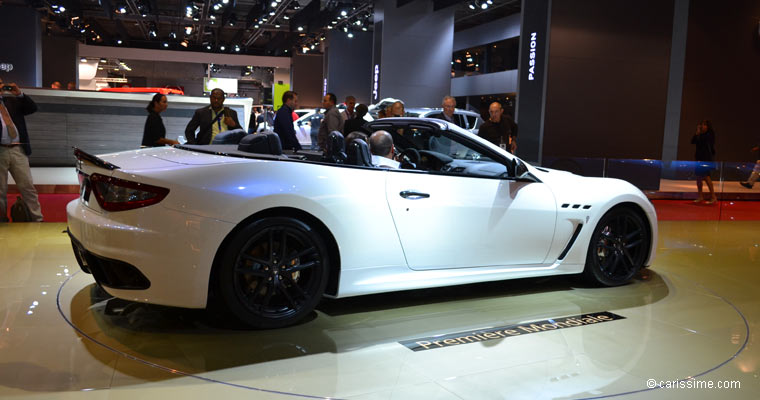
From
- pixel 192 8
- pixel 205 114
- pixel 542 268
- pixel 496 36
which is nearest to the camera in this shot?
pixel 542 268

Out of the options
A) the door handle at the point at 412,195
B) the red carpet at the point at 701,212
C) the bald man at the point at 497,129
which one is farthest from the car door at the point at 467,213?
the red carpet at the point at 701,212

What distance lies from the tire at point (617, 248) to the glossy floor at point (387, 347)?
0.14 m

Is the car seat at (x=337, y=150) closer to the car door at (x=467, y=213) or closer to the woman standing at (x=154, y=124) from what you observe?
the car door at (x=467, y=213)

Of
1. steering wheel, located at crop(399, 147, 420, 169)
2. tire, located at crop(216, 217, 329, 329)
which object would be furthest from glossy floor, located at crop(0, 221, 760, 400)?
steering wheel, located at crop(399, 147, 420, 169)

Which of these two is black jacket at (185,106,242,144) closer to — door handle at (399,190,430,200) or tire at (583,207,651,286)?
door handle at (399,190,430,200)

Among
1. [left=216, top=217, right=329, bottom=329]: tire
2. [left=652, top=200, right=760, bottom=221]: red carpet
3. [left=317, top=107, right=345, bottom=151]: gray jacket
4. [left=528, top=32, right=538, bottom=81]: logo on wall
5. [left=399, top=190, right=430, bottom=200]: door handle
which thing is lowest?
[left=652, top=200, right=760, bottom=221]: red carpet

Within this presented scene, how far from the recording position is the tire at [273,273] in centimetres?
326

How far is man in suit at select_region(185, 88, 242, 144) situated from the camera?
6.68m

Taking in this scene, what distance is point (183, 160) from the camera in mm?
3486

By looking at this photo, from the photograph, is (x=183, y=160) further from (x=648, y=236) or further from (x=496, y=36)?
(x=496, y=36)

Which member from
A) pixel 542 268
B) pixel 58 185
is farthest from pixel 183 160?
pixel 58 185

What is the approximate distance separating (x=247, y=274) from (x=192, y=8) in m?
21.0

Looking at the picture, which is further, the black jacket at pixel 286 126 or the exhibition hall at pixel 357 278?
the black jacket at pixel 286 126

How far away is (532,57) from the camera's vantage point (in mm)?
13828
